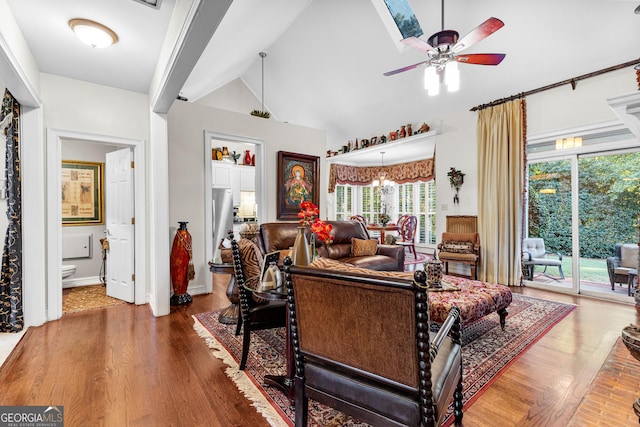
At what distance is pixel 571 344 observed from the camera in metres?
2.55

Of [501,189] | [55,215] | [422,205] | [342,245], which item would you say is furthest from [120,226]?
[422,205]

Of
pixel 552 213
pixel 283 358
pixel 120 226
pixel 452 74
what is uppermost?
pixel 452 74

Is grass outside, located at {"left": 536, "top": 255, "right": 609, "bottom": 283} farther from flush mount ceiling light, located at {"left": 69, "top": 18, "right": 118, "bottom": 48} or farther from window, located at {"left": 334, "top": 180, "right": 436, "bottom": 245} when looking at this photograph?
flush mount ceiling light, located at {"left": 69, "top": 18, "right": 118, "bottom": 48}

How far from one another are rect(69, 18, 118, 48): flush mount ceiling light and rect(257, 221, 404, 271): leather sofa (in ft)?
7.85

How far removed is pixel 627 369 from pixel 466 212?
3338mm

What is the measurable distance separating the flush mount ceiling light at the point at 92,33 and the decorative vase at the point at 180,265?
2.00 m

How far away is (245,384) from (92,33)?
2.87 m

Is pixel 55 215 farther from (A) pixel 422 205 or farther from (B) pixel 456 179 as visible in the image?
(A) pixel 422 205

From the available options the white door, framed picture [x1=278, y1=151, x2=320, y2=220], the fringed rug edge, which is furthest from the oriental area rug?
framed picture [x1=278, y1=151, x2=320, y2=220]

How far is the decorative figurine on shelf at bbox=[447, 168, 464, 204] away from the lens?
5258 mm

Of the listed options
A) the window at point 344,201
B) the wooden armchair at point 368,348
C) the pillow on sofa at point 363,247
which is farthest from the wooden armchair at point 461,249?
the window at point 344,201

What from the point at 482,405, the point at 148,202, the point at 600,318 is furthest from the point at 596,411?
the point at 148,202

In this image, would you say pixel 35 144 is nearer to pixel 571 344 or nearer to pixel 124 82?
pixel 124 82

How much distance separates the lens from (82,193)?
4.67 m
